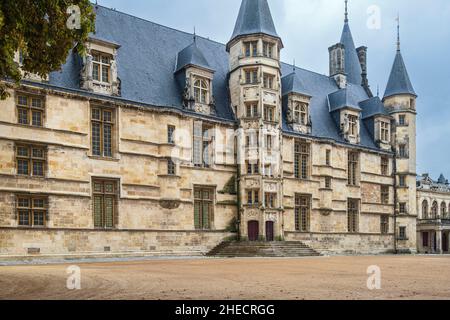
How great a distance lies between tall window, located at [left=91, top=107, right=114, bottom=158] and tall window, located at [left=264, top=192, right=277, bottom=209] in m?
10.8

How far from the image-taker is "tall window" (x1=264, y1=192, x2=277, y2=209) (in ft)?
103

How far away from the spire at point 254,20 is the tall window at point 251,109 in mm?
4821

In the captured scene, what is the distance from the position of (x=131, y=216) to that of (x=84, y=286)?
1701 cm

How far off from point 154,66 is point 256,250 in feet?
44.1

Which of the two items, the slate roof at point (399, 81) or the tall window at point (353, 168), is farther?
the slate roof at point (399, 81)

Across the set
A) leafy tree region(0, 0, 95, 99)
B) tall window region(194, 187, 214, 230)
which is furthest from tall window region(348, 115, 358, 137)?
leafy tree region(0, 0, 95, 99)

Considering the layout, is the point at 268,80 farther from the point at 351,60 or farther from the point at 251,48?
the point at 351,60

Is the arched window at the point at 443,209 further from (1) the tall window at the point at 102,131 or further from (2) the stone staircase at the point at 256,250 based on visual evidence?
(1) the tall window at the point at 102,131

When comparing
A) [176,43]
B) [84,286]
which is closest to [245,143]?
[176,43]

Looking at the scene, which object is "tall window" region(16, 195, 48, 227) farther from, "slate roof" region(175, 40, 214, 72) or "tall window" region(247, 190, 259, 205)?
"tall window" region(247, 190, 259, 205)

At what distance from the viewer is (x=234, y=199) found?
103 ft

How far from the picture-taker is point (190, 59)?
30.5 m

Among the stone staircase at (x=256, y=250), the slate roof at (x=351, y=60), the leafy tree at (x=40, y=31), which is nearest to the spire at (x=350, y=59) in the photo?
the slate roof at (x=351, y=60)

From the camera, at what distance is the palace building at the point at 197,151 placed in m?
23.8
